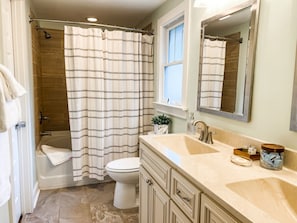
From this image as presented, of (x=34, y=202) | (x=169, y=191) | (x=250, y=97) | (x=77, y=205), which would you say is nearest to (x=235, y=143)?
(x=250, y=97)

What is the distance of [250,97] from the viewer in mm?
1417

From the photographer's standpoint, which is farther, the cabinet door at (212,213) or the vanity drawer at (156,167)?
the vanity drawer at (156,167)

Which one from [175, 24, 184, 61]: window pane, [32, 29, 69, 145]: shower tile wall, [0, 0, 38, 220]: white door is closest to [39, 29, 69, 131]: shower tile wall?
[32, 29, 69, 145]: shower tile wall

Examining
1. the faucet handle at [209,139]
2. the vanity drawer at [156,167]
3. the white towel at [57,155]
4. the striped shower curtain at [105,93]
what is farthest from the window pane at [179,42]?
the white towel at [57,155]

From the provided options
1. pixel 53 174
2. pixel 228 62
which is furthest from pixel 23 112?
pixel 228 62

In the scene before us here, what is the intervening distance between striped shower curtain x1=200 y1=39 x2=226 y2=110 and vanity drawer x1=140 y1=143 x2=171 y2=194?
637 millimetres

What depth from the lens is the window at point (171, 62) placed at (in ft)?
7.68

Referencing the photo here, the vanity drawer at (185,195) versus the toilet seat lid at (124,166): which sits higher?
the vanity drawer at (185,195)

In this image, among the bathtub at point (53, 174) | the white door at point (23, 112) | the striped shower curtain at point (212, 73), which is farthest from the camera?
the bathtub at point (53, 174)

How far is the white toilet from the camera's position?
2.28m

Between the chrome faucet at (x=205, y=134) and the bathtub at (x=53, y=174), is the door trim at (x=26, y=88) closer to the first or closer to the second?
the bathtub at (x=53, y=174)

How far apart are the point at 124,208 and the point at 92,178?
30.4 inches

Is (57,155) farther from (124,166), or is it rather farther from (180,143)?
(180,143)

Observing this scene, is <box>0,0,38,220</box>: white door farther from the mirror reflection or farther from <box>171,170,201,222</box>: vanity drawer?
the mirror reflection
